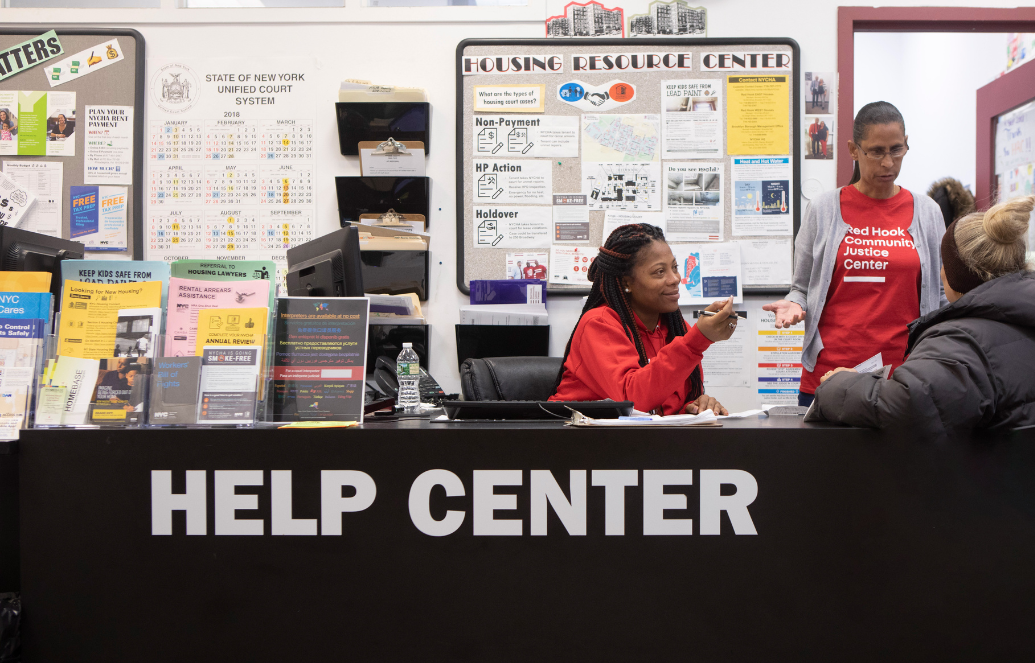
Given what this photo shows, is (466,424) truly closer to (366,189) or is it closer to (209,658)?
(209,658)

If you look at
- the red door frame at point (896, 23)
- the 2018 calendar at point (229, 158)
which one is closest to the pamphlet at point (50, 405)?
the 2018 calendar at point (229, 158)

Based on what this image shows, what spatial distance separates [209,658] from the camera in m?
1.20

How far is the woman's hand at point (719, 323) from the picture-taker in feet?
4.90

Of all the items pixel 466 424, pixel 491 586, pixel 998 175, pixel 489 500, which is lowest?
pixel 491 586

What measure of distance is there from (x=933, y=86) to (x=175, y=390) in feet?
15.9

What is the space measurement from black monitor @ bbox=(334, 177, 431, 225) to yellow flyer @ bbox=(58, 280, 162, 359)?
1.46 meters

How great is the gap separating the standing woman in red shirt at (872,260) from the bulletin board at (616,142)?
0.56 meters

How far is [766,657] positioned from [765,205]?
198 cm

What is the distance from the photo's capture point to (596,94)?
2.77 m

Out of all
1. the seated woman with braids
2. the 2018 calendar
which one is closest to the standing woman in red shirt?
the seated woman with braids

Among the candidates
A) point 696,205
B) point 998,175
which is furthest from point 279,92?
point 998,175

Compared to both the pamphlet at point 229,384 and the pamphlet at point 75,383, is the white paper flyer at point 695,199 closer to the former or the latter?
the pamphlet at point 229,384

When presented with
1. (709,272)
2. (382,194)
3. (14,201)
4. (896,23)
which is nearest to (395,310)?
(382,194)

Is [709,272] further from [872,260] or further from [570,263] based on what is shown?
[872,260]
